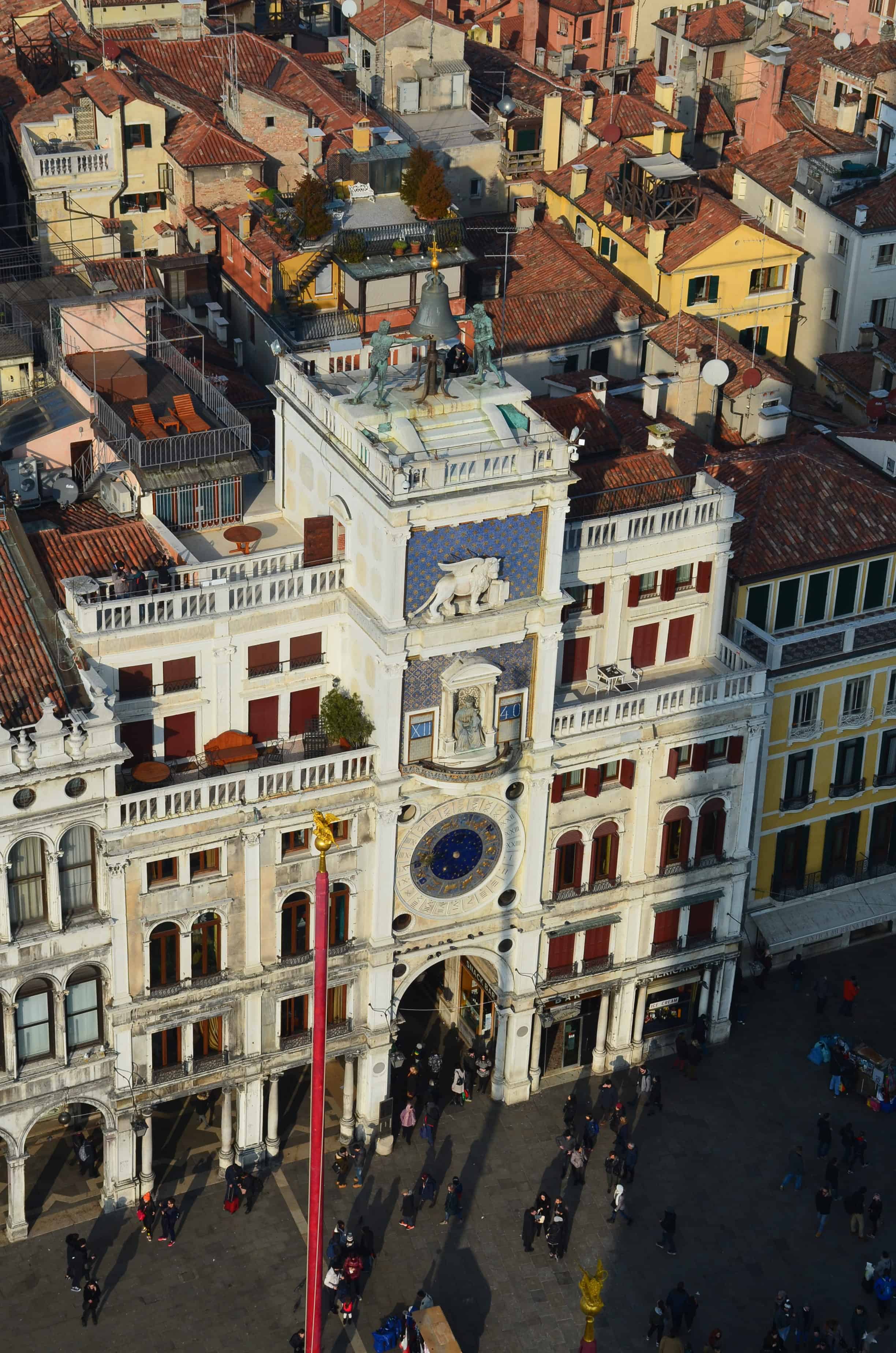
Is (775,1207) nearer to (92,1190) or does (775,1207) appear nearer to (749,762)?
(749,762)

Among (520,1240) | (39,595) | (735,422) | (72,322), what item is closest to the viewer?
(39,595)

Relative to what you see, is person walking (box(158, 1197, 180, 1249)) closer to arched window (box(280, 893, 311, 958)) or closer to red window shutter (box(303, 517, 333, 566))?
arched window (box(280, 893, 311, 958))

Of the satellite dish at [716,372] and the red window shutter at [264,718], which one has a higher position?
the satellite dish at [716,372]

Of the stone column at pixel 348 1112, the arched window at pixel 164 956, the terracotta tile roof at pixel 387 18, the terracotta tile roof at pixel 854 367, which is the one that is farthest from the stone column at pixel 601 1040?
the terracotta tile roof at pixel 387 18

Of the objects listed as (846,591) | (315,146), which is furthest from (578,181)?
A: (846,591)

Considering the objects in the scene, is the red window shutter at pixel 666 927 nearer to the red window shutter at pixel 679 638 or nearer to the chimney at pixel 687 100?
the red window shutter at pixel 679 638

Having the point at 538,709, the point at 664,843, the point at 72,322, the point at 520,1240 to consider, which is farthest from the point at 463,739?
the point at 72,322
